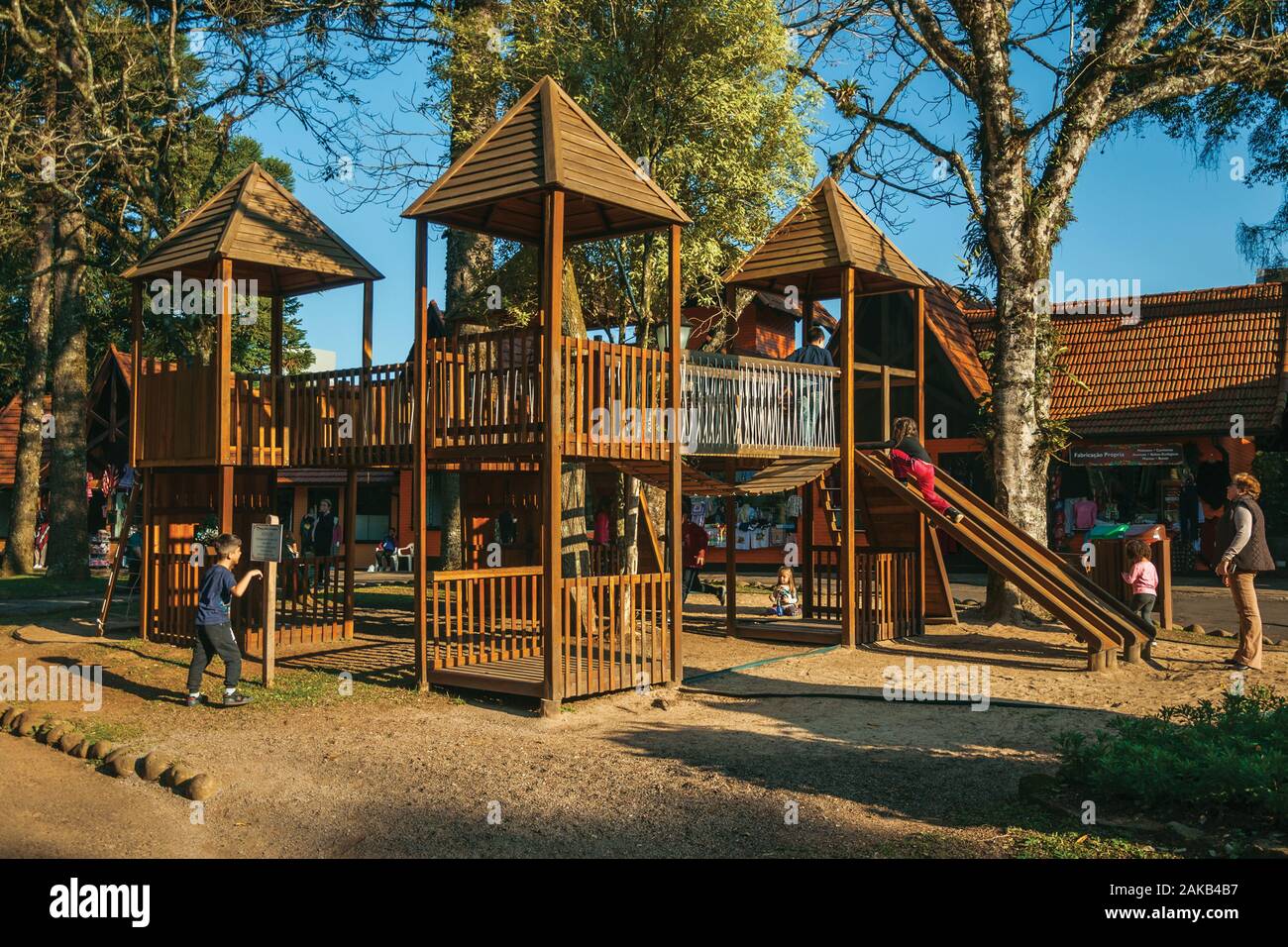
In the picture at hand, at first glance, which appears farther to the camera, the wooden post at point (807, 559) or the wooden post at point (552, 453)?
the wooden post at point (807, 559)

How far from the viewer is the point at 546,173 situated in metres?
10.9

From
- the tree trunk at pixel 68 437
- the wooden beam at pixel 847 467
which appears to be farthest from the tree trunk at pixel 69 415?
the wooden beam at pixel 847 467

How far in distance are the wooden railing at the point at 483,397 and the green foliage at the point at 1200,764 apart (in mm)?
5948

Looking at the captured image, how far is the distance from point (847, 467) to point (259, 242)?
7.95 metres

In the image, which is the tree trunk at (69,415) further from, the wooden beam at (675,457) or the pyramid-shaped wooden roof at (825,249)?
the wooden beam at (675,457)

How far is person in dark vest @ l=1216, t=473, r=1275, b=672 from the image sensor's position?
12.3 m

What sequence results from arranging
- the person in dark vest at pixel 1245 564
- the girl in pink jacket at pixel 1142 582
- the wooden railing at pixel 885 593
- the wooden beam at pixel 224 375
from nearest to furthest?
1. the person in dark vest at pixel 1245 564
2. the wooden beam at pixel 224 375
3. the girl in pink jacket at pixel 1142 582
4. the wooden railing at pixel 885 593

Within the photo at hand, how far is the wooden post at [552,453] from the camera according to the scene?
1053 cm

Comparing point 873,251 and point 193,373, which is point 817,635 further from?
point 193,373

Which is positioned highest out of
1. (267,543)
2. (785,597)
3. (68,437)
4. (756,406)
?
(68,437)

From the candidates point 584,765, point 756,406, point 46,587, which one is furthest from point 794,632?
point 46,587

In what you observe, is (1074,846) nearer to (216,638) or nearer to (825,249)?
(216,638)

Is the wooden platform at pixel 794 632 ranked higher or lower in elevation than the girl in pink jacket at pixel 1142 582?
lower

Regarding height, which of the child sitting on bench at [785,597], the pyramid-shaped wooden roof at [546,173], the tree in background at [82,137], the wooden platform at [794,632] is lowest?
the wooden platform at [794,632]
